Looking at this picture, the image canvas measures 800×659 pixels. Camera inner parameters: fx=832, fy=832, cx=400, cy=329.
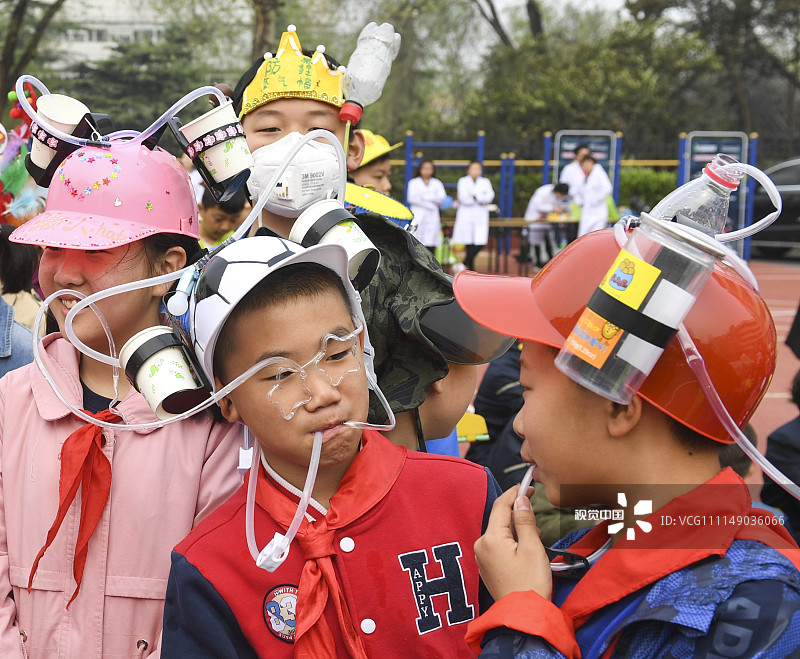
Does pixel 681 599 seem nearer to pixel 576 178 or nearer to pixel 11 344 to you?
pixel 11 344

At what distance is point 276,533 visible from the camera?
1.69 metres

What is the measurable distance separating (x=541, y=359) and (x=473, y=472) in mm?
439

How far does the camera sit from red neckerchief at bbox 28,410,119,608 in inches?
75.5

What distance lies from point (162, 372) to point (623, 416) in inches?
36.0

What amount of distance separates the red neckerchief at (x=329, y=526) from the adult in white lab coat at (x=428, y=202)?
46.1 feet

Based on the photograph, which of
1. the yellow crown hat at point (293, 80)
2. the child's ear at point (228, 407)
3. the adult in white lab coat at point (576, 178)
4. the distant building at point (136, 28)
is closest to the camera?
the child's ear at point (228, 407)

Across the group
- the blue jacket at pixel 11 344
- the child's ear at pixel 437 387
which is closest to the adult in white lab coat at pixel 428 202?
the blue jacket at pixel 11 344

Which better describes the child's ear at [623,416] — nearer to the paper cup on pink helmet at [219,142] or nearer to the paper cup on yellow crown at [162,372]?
the paper cup on yellow crown at [162,372]

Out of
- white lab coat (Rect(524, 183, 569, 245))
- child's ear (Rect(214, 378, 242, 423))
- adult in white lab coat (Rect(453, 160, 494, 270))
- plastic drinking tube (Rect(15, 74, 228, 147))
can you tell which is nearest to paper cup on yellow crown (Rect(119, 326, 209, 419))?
child's ear (Rect(214, 378, 242, 423))

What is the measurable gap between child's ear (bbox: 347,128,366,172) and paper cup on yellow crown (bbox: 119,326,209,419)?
109 cm

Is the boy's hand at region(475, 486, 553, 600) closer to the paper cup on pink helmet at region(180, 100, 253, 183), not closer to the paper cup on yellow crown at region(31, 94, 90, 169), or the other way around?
the paper cup on pink helmet at region(180, 100, 253, 183)

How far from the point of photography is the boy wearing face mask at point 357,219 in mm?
2076

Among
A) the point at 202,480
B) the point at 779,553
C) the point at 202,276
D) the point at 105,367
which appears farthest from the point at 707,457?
the point at 105,367

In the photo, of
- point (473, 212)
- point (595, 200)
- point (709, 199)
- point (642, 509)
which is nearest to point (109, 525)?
point (642, 509)
